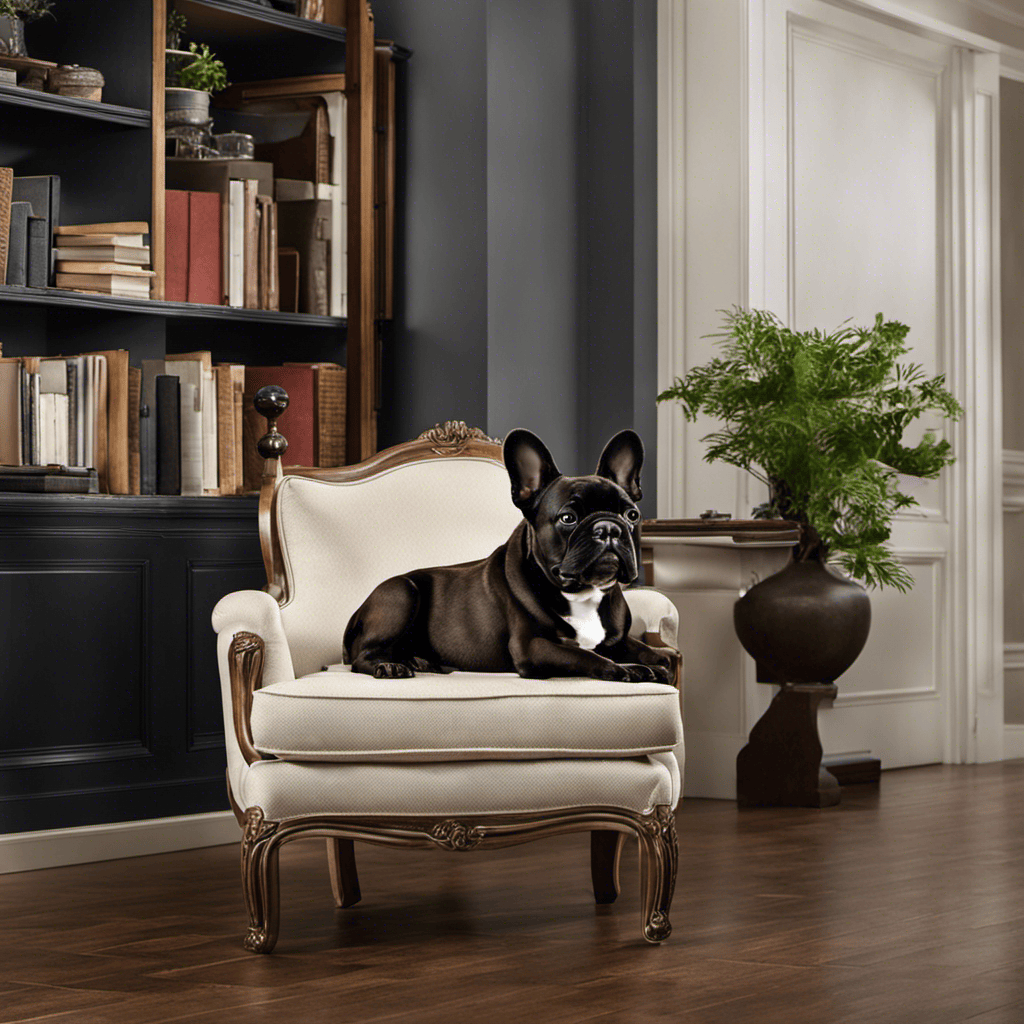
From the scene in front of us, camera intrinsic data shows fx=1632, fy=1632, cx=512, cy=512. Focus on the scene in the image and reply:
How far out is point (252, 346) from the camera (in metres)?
4.52

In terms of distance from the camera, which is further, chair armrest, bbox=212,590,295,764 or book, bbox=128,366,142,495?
book, bbox=128,366,142,495

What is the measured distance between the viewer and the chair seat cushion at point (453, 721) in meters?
2.52

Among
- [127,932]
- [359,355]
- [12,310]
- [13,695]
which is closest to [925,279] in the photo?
[359,355]

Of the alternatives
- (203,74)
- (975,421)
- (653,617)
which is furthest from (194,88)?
(975,421)

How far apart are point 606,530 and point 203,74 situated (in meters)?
2.16

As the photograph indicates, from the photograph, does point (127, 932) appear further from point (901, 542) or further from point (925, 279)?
point (925, 279)

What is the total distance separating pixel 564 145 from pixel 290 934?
106 inches

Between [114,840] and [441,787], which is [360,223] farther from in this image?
[441,787]

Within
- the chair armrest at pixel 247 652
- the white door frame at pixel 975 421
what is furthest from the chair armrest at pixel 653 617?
the white door frame at pixel 975 421

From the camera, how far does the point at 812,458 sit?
440 cm

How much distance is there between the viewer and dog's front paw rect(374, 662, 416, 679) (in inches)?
105

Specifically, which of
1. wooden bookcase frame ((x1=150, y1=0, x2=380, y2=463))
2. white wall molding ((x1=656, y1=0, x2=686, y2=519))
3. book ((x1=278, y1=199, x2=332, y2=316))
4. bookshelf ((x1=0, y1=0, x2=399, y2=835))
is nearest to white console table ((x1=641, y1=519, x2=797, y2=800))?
white wall molding ((x1=656, y1=0, x2=686, y2=519))

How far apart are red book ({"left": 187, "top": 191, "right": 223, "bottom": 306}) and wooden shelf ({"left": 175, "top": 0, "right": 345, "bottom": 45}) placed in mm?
475

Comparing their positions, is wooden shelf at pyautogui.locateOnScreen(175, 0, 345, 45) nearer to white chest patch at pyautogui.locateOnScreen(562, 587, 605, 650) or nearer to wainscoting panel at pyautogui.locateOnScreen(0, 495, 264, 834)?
wainscoting panel at pyautogui.locateOnScreen(0, 495, 264, 834)
